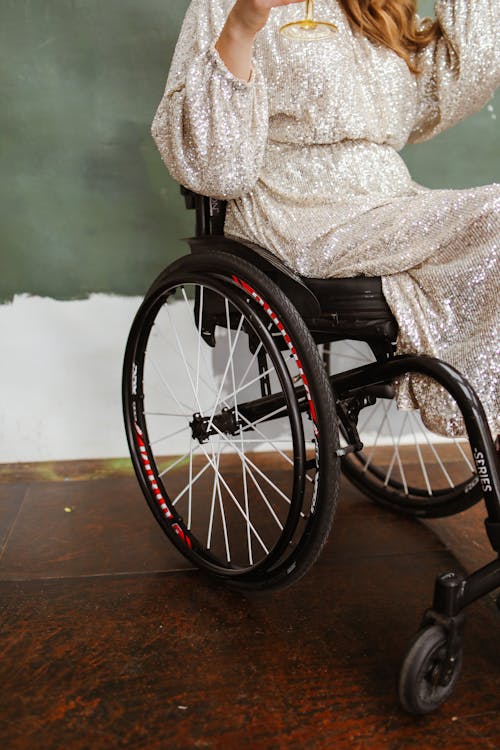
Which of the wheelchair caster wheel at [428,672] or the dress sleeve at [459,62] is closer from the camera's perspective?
the wheelchair caster wheel at [428,672]

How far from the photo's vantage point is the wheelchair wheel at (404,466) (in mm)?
1394

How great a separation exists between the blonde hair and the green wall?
24.5 inches

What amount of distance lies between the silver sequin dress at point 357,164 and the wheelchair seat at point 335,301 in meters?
0.02

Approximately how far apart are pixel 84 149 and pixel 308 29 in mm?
806

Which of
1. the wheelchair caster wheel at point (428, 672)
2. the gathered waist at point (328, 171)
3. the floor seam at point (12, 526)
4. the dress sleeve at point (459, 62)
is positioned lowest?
the floor seam at point (12, 526)

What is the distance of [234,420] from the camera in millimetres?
1129

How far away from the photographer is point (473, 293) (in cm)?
92

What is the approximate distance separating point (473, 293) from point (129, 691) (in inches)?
28.5

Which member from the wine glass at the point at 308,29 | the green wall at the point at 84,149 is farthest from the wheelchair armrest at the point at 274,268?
the green wall at the point at 84,149

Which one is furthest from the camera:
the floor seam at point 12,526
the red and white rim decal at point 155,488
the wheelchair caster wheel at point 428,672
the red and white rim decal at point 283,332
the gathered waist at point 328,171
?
the floor seam at point 12,526

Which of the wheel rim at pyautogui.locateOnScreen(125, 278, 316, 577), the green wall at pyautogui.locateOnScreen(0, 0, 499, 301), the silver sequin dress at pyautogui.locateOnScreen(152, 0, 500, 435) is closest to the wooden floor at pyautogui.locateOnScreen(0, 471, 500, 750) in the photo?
the wheel rim at pyautogui.locateOnScreen(125, 278, 316, 577)

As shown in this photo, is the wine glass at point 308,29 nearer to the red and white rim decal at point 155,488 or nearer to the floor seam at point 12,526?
the red and white rim decal at point 155,488

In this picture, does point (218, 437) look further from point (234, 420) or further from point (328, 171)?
point (328, 171)

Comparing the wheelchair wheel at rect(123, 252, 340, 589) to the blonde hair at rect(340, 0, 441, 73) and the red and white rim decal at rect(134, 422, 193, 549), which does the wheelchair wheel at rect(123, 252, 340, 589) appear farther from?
the blonde hair at rect(340, 0, 441, 73)
